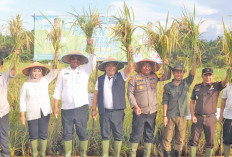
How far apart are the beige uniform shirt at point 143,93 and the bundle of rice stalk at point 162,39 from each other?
50cm

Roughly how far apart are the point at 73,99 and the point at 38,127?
80 centimetres

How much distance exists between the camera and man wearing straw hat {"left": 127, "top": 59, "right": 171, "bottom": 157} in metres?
4.62

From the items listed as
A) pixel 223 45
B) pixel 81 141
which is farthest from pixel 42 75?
pixel 223 45

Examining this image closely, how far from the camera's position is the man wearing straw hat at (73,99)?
4.65 metres

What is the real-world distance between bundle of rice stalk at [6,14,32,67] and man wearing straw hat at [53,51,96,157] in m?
0.81

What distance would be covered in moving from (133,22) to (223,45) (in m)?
1.58

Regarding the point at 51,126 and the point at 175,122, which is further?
the point at 51,126

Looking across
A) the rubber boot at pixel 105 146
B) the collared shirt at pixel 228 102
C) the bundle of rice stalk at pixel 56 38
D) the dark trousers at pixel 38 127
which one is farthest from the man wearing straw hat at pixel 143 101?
the dark trousers at pixel 38 127

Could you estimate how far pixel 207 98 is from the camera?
467 cm

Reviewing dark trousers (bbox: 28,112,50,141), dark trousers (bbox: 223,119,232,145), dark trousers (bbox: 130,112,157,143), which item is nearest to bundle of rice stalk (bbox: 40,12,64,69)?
dark trousers (bbox: 28,112,50,141)

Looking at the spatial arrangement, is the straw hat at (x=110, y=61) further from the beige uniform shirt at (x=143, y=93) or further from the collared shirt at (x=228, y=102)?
the collared shirt at (x=228, y=102)

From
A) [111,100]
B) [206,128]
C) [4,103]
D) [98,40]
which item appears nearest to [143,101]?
[111,100]

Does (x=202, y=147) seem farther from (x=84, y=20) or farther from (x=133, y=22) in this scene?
(x=84, y=20)

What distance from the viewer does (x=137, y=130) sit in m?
4.66
